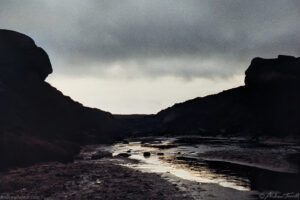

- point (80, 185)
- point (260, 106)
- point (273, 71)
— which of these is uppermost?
point (273, 71)

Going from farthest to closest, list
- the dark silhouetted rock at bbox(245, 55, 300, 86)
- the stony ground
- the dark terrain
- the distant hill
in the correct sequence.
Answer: the dark silhouetted rock at bbox(245, 55, 300, 86)
the distant hill
the dark terrain
the stony ground

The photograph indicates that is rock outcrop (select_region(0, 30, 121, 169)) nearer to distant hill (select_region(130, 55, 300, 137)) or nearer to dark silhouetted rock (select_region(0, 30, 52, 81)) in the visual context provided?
dark silhouetted rock (select_region(0, 30, 52, 81))

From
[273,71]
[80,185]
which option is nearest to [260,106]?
[273,71]

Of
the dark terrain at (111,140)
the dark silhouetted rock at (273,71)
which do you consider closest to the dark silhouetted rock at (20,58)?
the dark terrain at (111,140)

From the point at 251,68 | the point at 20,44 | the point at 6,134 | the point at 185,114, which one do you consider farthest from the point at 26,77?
the point at 185,114

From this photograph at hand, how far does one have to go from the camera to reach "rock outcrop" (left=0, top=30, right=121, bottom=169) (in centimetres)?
2920

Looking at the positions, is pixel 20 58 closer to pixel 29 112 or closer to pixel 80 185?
pixel 29 112

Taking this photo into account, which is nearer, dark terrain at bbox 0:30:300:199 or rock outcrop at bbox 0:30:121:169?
dark terrain at bbox 0:30:300:199

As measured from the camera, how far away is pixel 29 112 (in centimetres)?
5184

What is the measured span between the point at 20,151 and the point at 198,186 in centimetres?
1979

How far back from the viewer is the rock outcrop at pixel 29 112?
29.2 m

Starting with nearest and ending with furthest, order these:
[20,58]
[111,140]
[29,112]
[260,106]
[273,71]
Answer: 1. [29,112]
2. [20,58]
3. [111,140]
4. [273,71]
5. [260,106]

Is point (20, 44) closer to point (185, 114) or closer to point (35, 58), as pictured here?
point (35, 58)

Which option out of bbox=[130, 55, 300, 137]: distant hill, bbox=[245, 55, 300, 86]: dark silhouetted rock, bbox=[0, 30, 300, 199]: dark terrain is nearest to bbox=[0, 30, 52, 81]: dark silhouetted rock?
bbox=[0, 30, 300, 199]: dark terrain
